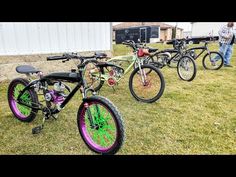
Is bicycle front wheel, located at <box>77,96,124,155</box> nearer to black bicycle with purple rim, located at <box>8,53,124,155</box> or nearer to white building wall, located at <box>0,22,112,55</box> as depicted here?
black bicycle with purple rim, located at <box>8,53,124,155</box>

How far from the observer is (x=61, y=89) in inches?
116

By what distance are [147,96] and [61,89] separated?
6.67 feet

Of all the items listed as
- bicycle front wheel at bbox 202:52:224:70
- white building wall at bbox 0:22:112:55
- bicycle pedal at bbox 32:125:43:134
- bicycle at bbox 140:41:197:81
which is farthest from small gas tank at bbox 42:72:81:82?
bicycle front wheel at bbox 202:52:224:70

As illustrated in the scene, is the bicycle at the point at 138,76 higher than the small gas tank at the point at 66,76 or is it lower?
lower

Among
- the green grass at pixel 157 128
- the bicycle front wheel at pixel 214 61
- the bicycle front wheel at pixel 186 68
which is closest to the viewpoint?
the green grass at pixel 157 128

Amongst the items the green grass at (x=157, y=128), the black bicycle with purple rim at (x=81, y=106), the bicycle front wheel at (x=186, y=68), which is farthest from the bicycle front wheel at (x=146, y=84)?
the bicycle front wheel at (x=186, y=68)

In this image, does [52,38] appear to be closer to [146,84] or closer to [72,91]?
[146,84]

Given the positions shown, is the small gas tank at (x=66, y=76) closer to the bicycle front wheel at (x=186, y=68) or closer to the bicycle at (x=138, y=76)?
the bicycle at (x=138, y=76)

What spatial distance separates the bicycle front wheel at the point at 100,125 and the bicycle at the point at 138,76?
1.61 meters

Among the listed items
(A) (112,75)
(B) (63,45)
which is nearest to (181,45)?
(A) (112,75)

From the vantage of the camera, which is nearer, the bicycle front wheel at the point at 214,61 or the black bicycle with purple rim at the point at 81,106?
the black bicycle with purple rim at the point at 81,106

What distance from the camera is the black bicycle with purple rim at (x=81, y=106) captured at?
2359 millimetres

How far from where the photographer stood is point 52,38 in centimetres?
664

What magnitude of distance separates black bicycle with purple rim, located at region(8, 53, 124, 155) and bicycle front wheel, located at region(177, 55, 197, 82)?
3967 mm
